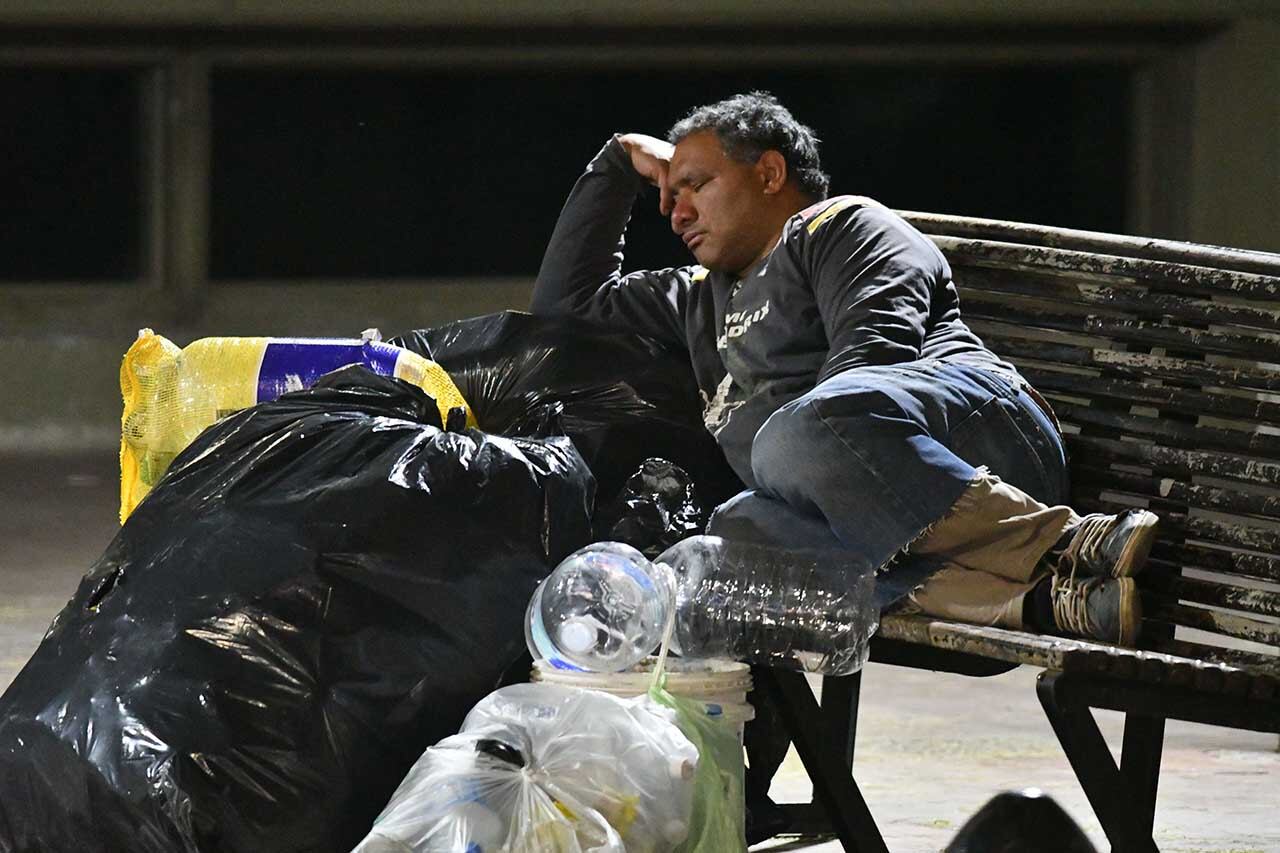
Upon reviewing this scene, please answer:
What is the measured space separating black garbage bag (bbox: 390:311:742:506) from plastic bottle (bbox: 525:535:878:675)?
417 mm

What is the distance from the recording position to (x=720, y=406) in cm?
321

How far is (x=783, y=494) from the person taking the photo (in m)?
2.73

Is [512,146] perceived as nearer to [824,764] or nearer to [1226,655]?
[824,764]

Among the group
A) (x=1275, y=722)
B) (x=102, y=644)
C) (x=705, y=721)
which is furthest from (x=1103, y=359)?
(x=102, y=644)

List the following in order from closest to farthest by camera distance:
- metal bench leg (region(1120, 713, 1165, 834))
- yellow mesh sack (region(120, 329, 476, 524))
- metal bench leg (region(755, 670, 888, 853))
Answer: metal bench leg (region(755, 670, 888, 853)) → metal bench leg (region(1120, 713, 1165, 834)) → yellow mesh sack (region(120, 329, 476, 524))

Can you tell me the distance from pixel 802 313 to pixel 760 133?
387mm

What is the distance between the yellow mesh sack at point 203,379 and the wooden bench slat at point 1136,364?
93 centimetres

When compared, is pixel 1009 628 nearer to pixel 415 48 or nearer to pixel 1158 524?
pixel 1158 524

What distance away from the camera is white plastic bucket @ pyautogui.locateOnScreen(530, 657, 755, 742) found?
2.44m

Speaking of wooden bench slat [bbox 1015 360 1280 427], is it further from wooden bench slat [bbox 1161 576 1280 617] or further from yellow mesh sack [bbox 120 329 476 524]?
yellow mesh sack [bbox 120 329 476 524]

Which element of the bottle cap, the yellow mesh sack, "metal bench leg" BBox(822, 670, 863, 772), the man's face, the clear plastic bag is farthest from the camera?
the man's face

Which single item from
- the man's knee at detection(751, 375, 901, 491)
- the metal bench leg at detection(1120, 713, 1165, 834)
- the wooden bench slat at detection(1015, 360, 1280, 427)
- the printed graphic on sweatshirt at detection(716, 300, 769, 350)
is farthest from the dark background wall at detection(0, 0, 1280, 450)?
the metal bench leg at detection(1120, 713, 1165, 834)

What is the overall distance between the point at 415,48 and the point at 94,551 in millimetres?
4212

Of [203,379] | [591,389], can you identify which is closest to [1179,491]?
[591,389]
